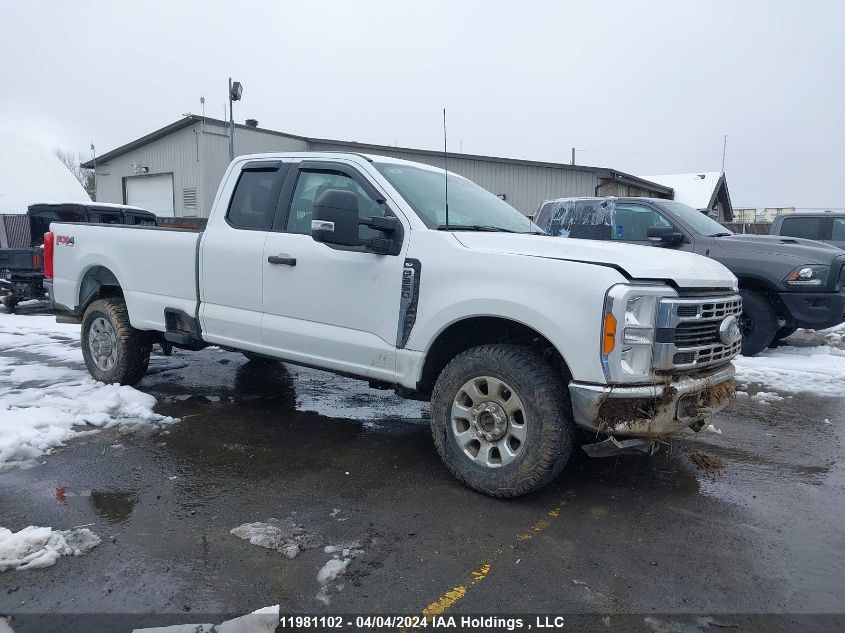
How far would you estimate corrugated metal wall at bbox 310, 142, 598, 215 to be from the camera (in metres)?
22.8

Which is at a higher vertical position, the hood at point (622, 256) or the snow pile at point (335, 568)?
the hood at point (622, 256)

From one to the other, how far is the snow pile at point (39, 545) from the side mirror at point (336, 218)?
2.12m

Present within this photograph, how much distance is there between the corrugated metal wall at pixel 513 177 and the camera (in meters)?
22.8

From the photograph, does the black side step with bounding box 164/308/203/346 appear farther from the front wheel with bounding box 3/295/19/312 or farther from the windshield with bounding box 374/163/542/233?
the front wheel with bounding box 3/295/19/312

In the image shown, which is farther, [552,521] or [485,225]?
[485,225]

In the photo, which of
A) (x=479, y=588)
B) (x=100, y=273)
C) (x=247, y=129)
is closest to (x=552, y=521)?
(x=479, y=588)

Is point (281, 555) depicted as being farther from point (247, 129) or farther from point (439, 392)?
point (247, 129)

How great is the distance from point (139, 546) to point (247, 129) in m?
21.4

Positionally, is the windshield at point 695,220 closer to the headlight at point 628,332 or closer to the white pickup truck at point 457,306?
the white pickup truck at point 457,306

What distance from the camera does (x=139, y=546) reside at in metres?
3.17

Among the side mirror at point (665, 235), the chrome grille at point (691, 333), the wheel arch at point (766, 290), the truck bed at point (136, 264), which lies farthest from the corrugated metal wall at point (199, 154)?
the chrome grille at point (691, 333)

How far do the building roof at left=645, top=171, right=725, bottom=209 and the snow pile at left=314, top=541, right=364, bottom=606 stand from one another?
1327 inches

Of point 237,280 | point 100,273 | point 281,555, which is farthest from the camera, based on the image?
point 100,273

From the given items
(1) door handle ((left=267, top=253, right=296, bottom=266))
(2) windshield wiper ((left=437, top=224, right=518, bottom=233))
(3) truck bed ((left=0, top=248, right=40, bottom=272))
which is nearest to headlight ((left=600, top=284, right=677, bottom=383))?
(2) windshield wiper ((left=437, top=224, right=518, bottom=233))
